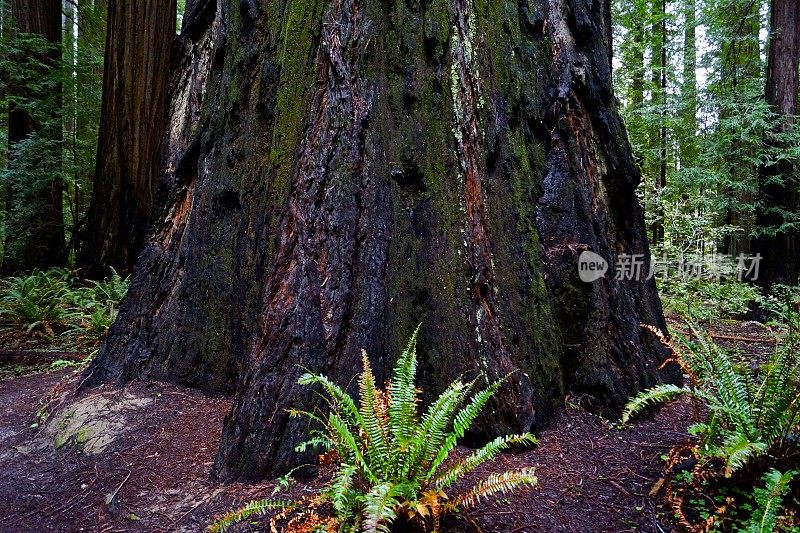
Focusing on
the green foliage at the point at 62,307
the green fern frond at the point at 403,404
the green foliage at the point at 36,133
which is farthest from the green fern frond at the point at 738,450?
the green foliage at the point at 36,133

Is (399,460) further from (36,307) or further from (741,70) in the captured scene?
(741,70)

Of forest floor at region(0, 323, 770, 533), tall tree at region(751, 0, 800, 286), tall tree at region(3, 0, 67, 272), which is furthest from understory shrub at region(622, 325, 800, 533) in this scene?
tall tree at region(3, 0, 67, 272)

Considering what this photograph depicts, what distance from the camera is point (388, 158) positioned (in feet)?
9.18

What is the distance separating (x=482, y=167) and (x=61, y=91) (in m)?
9.58

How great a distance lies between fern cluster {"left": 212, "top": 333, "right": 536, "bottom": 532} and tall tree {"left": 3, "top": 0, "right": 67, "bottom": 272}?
8838 mm

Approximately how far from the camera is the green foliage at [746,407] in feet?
6.90

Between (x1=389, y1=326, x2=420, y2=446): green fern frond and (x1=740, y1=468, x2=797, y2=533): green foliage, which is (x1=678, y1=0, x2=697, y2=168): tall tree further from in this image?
(x1=389, y1=326, x2=420, y2=446): green fern frond

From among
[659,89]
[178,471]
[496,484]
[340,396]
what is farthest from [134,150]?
[659,89]

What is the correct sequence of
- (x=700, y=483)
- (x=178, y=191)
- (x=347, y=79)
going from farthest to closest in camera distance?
(x=178, y=191) < (x=347, y=79) < (x=700, y=483)

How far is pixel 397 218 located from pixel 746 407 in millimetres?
1994

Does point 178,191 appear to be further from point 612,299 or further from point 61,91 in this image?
point 61,91

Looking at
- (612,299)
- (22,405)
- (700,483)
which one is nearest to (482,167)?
(612,299)

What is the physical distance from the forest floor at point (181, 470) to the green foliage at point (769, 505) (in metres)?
0.35

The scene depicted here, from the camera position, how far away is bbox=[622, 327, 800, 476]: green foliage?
2.10 metres
